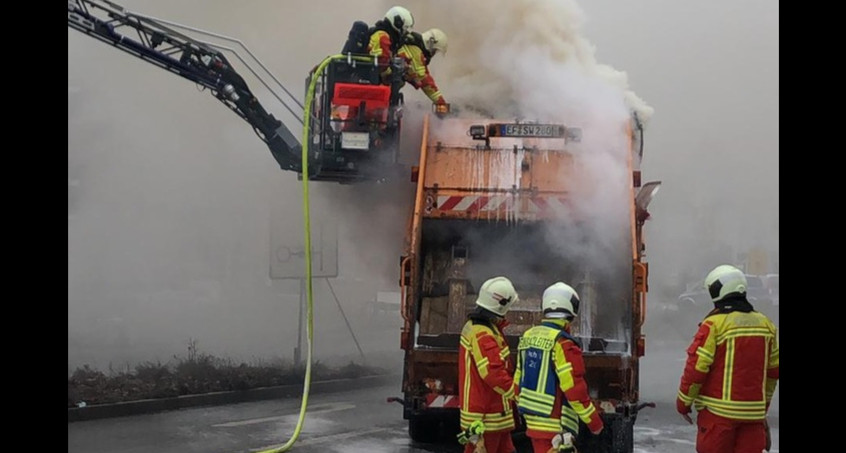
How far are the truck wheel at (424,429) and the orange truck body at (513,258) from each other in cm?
1

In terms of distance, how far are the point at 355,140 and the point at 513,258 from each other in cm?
188

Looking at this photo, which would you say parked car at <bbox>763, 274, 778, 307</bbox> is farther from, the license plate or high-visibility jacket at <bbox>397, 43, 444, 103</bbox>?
the license plate

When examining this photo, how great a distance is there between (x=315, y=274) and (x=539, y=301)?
5050mm

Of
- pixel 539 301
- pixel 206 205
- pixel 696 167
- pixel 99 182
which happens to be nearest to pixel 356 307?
pixel 206 205

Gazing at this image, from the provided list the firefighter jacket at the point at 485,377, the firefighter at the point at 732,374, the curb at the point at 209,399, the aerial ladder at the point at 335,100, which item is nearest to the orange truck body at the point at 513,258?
the aerial ladder at the point at 335,100

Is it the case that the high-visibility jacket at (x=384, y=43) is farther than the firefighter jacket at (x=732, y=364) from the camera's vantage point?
Yes

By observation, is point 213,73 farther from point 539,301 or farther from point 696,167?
point 696,167

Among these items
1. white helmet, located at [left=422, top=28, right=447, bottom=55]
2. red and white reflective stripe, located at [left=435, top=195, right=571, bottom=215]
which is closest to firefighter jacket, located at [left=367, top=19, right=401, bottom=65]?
white helmet, located at [left=422, top=28, right=447, bottom=55]

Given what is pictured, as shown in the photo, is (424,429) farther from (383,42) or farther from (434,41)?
(434,41)

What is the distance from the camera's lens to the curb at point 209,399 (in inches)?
351

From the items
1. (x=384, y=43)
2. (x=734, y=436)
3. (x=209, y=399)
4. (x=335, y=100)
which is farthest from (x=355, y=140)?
(x=734, y=436)

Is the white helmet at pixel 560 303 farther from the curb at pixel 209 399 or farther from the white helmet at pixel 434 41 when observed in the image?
the curb at pixel 209 399

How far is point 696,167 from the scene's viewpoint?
17.9 meters

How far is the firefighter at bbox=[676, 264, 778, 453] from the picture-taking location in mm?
5047
